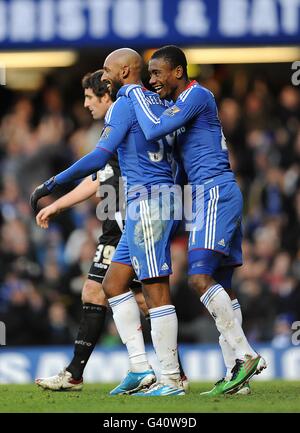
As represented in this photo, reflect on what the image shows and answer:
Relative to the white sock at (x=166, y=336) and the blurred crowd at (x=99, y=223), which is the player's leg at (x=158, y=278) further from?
the blurred crowd at (x=99, y=223)

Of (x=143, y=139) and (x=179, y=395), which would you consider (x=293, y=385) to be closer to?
(x=179, y=395)

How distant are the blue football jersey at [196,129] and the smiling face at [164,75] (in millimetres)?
119

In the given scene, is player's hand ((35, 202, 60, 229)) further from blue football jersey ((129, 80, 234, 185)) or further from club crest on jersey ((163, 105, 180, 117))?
club crest on jersey ((163, 105, 180, 117))

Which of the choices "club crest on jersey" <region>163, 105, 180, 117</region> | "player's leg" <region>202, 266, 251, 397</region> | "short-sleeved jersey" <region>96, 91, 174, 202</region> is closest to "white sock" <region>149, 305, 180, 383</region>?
"player's leg" <region>202, 266, 251, 397</region>

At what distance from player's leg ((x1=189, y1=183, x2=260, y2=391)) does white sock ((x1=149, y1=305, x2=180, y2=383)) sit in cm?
25

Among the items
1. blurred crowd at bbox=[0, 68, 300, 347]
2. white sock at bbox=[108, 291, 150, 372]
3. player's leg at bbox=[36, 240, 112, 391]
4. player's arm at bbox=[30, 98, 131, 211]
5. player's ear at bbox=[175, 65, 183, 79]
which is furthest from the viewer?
blurred crowd at bbox=[0, 68, 300, 347]

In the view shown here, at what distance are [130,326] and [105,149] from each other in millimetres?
1338

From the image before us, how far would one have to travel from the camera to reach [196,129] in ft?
24.3

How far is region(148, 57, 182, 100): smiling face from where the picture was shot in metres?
7.43

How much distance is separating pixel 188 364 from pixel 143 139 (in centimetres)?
533

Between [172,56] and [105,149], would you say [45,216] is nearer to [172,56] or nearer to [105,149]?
[105,149]

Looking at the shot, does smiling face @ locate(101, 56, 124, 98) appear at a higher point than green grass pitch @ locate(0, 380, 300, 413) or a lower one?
higher

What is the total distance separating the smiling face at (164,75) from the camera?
7430mm
